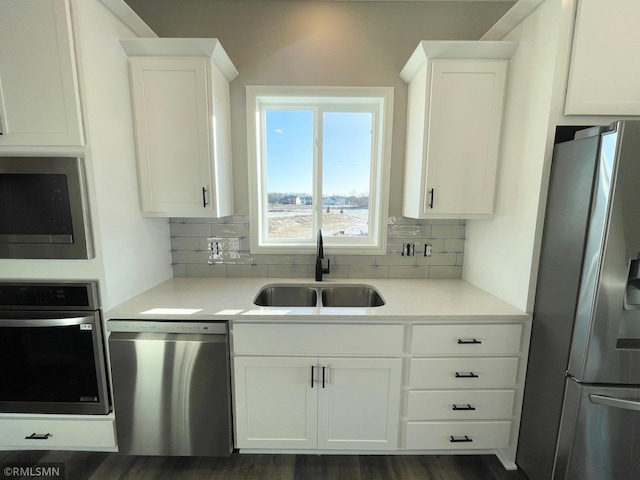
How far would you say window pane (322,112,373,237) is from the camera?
2045 millimetres

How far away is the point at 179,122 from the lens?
1.60m

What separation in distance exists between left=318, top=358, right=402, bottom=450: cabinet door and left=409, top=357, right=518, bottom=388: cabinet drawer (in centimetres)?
12

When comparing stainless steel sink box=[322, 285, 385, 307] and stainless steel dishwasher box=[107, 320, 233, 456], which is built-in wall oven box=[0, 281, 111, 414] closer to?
stainless steel dishwasher box=[107, 320, 233, 456]

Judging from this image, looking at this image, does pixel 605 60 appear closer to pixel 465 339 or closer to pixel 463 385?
pixel 465 339

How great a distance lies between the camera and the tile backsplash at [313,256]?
6.65 ft

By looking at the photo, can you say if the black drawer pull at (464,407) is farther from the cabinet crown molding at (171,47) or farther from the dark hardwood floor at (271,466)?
the cabinet crown molding at (171,47)

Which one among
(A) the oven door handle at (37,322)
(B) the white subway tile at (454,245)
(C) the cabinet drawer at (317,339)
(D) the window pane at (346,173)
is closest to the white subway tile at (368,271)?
(D) the window pane at (346,173)

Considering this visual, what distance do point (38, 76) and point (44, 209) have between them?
0.61 metres

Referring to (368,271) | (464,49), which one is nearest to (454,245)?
(368,271)

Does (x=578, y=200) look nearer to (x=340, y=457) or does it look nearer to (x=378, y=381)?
(x=378, y=381)

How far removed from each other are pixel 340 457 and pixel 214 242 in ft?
5.42

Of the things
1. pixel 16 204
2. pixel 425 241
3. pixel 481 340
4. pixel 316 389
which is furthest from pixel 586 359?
pixel 16 204

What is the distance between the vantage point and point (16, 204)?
1286 millimetres

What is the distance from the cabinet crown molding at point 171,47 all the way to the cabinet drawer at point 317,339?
154cm
